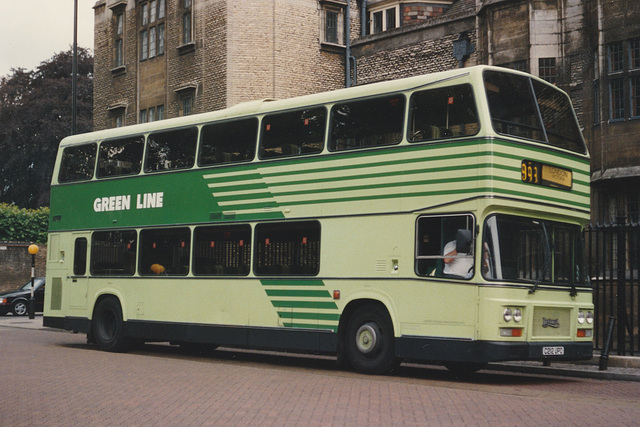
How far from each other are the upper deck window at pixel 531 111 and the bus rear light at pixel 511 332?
109 inches

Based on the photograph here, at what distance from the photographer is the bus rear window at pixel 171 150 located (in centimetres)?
1798

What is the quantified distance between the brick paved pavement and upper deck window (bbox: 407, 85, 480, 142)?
3608 mm

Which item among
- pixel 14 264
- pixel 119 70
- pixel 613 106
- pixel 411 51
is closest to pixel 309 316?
pixel 613 106

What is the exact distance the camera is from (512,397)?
37.7 ft

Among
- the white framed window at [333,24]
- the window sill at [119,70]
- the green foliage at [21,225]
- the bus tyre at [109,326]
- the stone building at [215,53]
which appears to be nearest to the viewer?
the bus tyre at [109,326]

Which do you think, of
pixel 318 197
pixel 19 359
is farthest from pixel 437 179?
pixel 19 359

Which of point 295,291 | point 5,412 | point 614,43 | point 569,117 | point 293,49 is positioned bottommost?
point 5,412

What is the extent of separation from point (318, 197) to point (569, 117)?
4.16m

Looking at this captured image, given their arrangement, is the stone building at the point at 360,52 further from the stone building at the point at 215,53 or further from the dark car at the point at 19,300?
the dark car at the point at 19,300

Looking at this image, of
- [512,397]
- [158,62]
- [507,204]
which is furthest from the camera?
[158,62]

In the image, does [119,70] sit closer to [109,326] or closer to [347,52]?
[347,52]

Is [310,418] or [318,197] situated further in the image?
[318,197]

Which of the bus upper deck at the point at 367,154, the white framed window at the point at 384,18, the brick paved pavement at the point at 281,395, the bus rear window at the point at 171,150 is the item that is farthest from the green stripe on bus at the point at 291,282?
the white framed window at the point at 384,18

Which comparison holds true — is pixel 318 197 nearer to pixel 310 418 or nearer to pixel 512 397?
pixel 512 397
